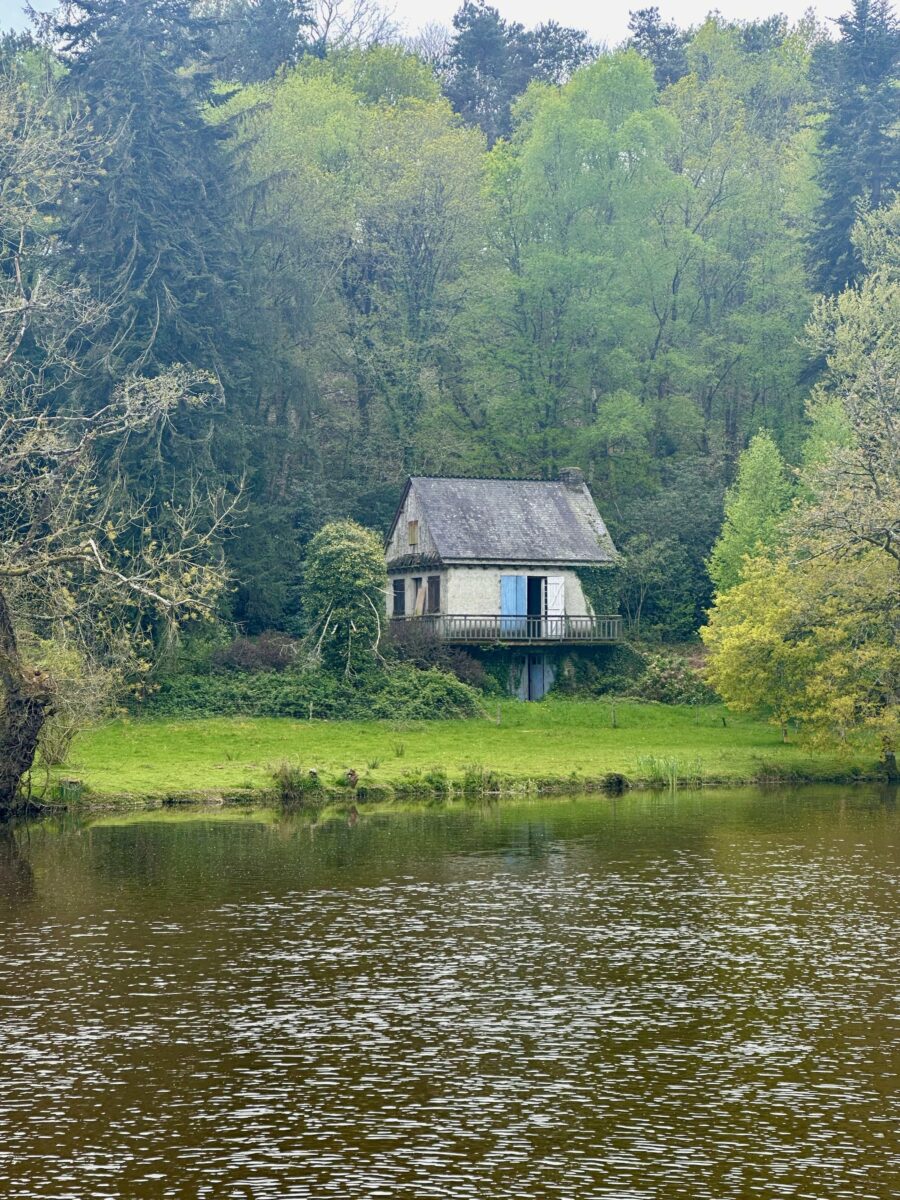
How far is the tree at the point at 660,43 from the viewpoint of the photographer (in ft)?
345

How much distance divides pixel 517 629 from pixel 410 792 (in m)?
21.7

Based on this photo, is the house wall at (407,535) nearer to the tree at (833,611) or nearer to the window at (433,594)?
the window at (433,594)

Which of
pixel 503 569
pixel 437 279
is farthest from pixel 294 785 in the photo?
pixel 437 279

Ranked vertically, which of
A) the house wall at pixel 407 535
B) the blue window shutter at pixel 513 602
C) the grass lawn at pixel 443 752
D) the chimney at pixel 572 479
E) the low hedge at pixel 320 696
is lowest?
the grass lawn at pixel 443 752

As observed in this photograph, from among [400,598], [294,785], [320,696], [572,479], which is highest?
[572,479]

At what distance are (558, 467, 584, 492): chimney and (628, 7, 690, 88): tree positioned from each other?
150 feet

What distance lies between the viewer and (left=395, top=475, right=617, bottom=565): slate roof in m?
64.6

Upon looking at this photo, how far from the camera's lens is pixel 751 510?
66.3 metres

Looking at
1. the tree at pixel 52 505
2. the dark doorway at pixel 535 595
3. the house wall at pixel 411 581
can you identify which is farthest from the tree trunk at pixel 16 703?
the dark doorway at pixel 535 595

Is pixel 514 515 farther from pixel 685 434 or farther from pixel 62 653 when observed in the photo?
pixel 62 653

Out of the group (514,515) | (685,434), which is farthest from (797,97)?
(514,515)

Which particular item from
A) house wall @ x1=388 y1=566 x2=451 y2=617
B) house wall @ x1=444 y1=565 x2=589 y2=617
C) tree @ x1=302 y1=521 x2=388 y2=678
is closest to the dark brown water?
tree @ x1=302 y1=521 x2=388 y2=678

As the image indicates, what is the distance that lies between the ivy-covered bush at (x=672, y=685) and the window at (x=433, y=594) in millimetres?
8788

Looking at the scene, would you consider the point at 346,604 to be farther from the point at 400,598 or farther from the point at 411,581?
the point at 400,598
